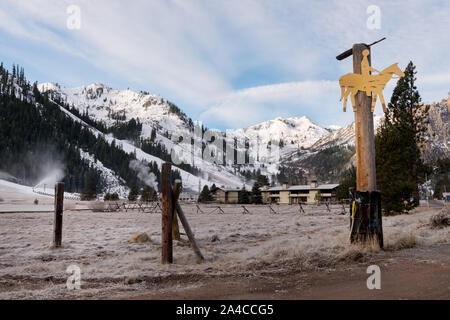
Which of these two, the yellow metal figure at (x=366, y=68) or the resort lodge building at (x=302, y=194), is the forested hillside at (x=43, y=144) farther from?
the yellow metal figure at (x=366, y=68)

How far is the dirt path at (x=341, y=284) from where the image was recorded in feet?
15.6

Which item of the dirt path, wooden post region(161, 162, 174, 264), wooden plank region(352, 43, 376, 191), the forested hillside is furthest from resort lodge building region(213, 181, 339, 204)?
the dirt path

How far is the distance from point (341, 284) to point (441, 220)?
8.14 m

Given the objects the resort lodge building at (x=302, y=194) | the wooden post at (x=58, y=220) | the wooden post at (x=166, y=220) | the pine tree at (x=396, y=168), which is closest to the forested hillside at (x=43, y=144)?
the resort lodge building at (x=302, y=194)

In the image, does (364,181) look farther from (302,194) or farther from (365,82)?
(302,194)

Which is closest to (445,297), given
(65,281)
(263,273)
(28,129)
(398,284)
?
(398,284)

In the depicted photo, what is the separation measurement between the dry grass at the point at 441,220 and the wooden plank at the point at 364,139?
448 cm

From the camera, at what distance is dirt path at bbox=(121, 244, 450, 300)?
4762 millimetres

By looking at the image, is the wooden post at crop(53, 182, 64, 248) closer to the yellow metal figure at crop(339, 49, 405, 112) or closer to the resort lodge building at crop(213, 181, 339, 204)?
the yellow metal figure at crop(339, 49, 405, 112)

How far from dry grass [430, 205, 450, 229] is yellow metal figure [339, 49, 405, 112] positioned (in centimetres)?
518

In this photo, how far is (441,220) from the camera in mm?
11344

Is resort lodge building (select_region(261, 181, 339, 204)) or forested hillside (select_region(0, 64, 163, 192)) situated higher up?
forested hillside (select_region(0, 64, 163, 192))
